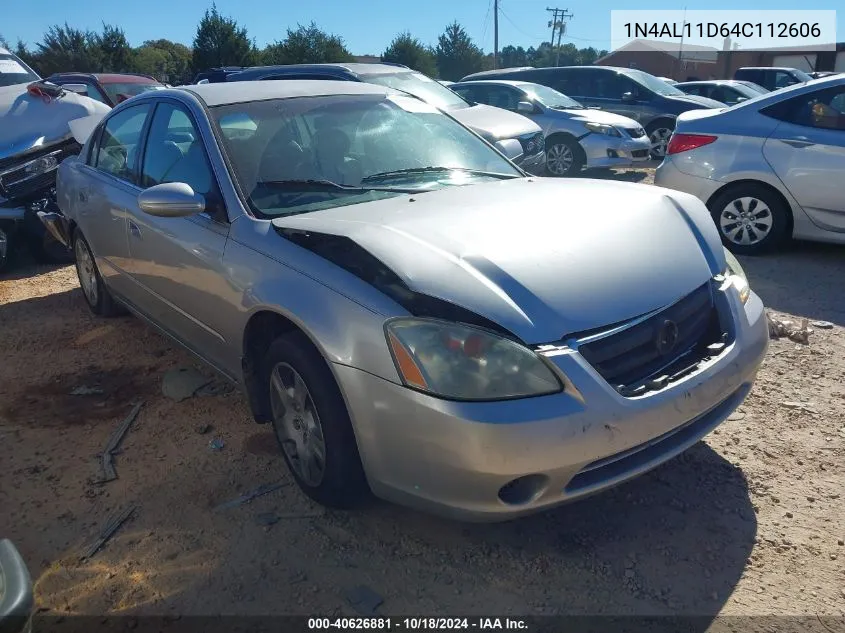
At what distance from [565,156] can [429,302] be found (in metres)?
8.69

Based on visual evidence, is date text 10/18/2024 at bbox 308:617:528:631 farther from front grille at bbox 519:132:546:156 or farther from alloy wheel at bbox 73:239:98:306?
front grille at bbox 519:132:546:156

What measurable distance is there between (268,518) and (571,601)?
3.92 ft

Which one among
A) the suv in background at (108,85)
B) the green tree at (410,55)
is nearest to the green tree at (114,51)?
the green tree at (410,55)

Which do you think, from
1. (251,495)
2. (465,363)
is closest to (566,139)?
(251,495)

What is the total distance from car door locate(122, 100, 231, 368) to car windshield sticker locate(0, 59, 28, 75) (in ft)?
18.5

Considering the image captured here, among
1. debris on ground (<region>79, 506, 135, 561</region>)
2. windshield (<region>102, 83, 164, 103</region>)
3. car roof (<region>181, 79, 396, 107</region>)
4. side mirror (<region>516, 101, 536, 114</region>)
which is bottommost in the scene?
debris on ground (<region>79, 506, 135, 561</region>)

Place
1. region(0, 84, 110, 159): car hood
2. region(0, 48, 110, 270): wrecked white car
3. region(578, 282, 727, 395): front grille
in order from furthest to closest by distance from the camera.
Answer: region(0, 84, 110, 159): car hood → region(0, 48, 110, 270): wrecked white car → region(578, 282, 727, 395): front grille

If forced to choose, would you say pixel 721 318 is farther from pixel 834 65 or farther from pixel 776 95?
pixel 834 65

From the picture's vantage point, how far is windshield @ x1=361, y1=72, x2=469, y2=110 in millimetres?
8523

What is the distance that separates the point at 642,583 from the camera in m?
2.34

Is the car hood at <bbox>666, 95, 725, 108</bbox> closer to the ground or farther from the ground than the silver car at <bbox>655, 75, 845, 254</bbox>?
farther from the ground

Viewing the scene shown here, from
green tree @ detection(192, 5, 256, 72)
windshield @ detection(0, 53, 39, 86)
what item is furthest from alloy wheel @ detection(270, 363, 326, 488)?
green tree @ detection(192, 5, 256, 72)

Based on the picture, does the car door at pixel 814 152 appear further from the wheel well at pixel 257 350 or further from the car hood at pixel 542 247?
the wheel well at pixel 257 350

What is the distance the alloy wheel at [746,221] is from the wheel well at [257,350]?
15.3 ft
